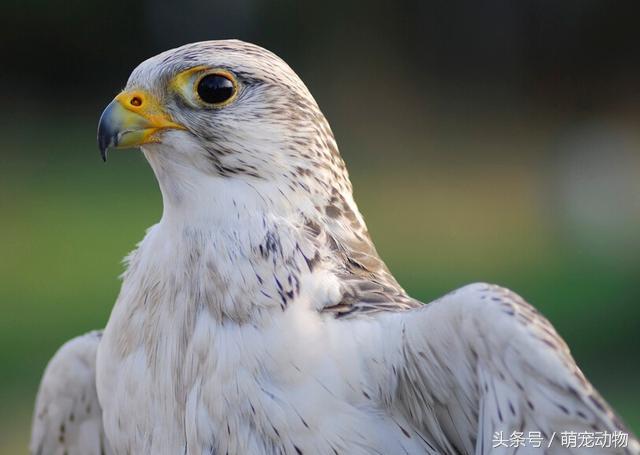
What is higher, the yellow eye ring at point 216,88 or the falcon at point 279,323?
the yellow eye ring at point 216,88

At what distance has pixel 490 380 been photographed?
289 centimetres

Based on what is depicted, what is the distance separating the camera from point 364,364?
3133 millimetres

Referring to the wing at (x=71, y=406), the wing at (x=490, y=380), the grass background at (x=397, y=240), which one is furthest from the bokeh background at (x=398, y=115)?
the wing at (x=490, y=380)

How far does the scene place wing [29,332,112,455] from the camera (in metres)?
3.88

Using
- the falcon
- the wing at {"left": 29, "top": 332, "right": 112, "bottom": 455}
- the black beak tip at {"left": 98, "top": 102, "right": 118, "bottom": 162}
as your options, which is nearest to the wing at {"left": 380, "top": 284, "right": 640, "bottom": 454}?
the falcon

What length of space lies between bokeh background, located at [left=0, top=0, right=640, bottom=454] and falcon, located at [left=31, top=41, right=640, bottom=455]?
9.59 metres

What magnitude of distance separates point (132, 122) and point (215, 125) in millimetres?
235

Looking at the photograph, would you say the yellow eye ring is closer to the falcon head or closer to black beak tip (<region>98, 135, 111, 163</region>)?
the falcon head

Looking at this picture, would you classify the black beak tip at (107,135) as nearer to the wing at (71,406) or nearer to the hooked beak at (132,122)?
the hooked beak at (132,122)

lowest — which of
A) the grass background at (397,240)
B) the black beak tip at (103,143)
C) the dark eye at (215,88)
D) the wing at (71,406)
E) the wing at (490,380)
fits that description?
the grass background at (397,240)

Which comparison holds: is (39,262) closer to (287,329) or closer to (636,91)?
(636,91)

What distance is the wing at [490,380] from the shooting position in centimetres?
276

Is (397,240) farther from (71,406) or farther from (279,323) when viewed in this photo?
(279,323)

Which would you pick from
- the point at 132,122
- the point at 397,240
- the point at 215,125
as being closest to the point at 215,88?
the point at 215,125
